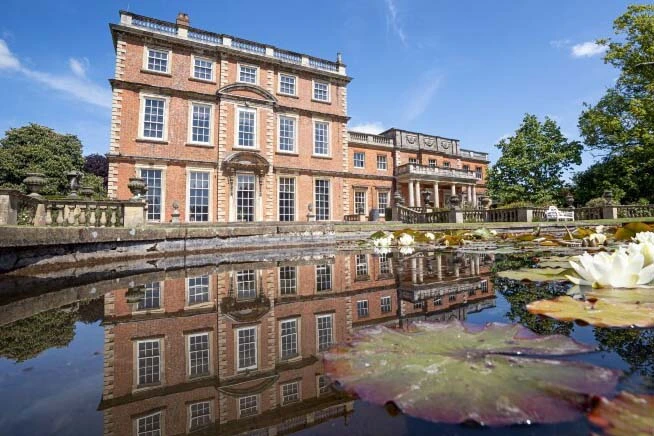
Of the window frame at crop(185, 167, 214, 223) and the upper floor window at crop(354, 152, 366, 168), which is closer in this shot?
the window frame at crop(185, 167, 214, 223)

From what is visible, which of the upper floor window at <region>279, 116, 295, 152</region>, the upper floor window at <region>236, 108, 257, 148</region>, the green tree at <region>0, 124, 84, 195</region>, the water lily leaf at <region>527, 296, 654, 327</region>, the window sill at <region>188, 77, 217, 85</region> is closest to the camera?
the water lily leaf at <region>527, 296, 654, 327</region>

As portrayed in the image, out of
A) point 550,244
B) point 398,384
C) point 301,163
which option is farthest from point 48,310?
point 301,163

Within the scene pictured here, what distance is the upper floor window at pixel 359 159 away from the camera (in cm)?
2134

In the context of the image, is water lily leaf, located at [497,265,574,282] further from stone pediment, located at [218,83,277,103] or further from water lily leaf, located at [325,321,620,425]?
stone pediment, located at [218,83,277,103]

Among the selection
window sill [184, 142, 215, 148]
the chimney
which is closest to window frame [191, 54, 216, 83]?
the chimney

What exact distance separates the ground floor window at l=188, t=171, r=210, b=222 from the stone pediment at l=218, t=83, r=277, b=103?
3843 millimetres

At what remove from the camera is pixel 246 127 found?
1505 centimetres

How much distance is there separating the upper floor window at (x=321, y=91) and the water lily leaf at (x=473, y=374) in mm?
17679

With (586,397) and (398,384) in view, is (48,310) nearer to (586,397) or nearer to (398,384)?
(398,384)

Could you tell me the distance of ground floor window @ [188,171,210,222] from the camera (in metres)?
13.9

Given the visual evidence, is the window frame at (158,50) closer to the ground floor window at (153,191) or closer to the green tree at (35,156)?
the ground floor window at (153,191)

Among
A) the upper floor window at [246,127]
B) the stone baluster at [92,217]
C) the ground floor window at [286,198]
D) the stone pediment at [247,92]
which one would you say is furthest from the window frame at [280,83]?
the stone baluster at [92,217]

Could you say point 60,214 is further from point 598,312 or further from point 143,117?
point 143,117

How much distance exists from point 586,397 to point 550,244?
4.33 m
